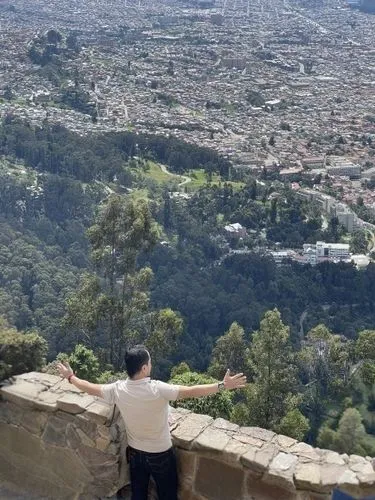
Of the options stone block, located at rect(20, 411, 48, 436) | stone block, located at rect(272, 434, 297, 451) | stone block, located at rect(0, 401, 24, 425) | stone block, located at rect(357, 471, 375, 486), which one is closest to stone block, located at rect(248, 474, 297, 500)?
stone block, located at rect(272, 434, 297, 451)

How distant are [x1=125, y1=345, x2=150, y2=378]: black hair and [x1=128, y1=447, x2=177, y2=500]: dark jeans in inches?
16.7

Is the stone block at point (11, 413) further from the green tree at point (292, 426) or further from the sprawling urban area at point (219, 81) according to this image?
the sprawling urban area at point (219, 81)

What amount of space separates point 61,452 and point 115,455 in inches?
Answer: 13.9

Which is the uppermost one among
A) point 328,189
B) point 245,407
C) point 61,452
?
point 61,452

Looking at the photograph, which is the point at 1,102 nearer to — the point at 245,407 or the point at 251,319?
the point at 251,319

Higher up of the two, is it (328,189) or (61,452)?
(61,452)

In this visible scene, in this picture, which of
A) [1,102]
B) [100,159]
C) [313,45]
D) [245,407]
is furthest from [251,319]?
[313,45]

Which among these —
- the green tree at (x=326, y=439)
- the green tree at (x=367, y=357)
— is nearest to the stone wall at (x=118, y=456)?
the green tree at (x=326, y=439)

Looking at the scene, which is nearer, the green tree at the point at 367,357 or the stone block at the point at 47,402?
the stone block at the point at 47,402

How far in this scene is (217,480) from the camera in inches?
154

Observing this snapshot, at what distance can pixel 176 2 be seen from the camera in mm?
105562

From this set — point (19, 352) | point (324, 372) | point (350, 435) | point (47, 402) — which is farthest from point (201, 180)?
point (47, 402)

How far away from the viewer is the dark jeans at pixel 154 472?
3752mm

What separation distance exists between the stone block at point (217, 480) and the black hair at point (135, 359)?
624 millimetres
